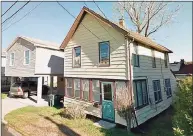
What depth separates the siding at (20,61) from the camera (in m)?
18.4

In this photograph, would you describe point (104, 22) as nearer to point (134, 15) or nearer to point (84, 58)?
point (84, 58)

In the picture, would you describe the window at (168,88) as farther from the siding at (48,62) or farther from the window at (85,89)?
the siding at (48,62)

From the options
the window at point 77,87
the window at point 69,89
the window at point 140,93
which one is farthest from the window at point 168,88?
the window at point 69,89

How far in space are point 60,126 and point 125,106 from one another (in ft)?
14.6

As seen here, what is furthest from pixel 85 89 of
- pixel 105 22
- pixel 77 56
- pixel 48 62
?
pixel 48 62

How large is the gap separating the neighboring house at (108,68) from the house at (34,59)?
151 inches

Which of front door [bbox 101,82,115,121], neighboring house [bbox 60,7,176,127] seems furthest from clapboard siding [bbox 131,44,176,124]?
front door [bbox 101,82,115,121]

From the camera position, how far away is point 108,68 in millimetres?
12086

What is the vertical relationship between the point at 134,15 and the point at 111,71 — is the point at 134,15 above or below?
above

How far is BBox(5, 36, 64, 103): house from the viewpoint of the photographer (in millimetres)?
18016

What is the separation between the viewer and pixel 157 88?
14.9 metres

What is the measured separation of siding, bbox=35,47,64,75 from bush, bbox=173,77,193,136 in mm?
15245

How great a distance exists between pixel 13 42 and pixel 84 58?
40.3 feet

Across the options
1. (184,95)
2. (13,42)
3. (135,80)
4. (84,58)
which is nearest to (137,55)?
(135,80)
